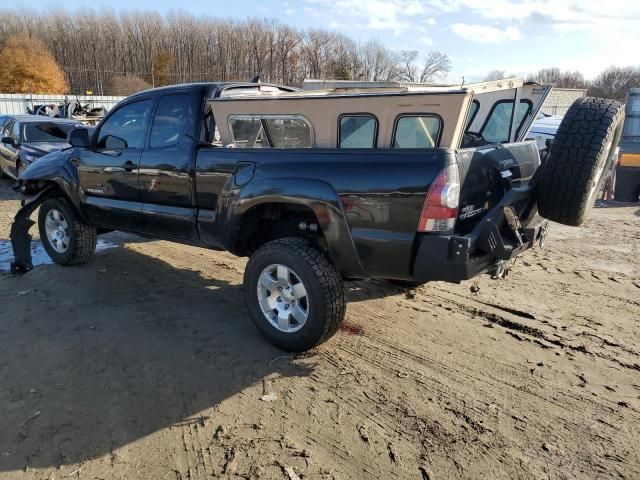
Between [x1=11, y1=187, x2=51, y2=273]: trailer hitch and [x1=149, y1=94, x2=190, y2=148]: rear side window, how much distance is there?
2144mm

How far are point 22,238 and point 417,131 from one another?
4933mm

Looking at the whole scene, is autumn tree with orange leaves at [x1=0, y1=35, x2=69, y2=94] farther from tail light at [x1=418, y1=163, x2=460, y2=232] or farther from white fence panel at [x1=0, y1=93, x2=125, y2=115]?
tail light at [x1=418, y1=163, x2=460, y2=232]

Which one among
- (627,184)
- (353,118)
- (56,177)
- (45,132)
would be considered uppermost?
(353,118)

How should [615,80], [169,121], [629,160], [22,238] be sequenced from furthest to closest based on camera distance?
1. [615,80]
2. [629,160]
3. [22,238]
4. [169,121]

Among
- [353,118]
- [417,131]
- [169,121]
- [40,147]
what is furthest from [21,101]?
[417,131]

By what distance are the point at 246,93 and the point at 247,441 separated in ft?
10.5

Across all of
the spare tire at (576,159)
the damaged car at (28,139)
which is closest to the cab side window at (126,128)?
the spare tire at (576,159)

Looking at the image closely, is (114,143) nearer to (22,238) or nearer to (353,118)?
(22,238)

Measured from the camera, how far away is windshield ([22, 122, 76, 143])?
413 inches

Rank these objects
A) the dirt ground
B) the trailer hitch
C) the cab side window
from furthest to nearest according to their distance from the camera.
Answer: the trailer hitch < the cab side window < the dirt ground

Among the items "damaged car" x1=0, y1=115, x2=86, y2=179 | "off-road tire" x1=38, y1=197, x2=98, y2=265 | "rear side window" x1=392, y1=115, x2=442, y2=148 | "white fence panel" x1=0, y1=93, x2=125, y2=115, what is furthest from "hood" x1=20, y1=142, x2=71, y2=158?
"white fence panel" x1=0, y1=93, x2=125, y2=115

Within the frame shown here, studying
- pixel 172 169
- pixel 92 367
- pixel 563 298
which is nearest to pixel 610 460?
pixel 563 298

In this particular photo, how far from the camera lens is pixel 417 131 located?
3.31 metres

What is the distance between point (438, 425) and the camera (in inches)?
117
